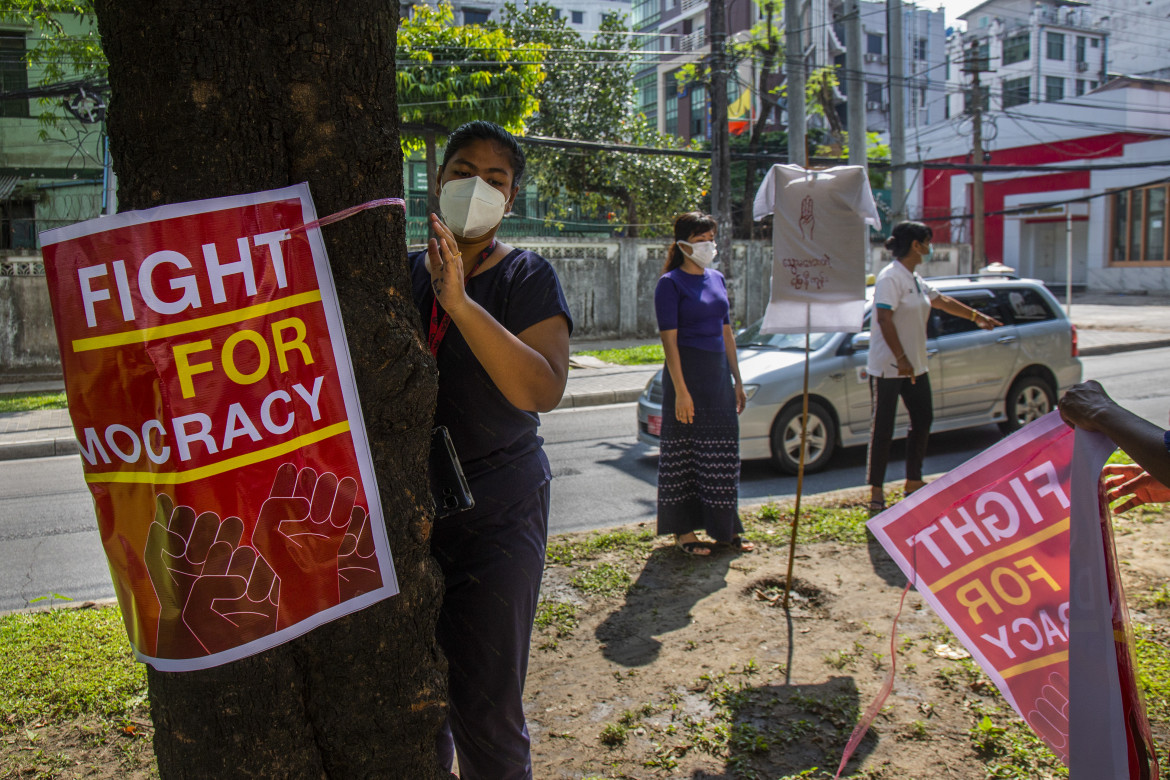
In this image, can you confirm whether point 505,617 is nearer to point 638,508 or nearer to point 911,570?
point 911,570

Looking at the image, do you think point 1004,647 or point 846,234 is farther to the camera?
point 846,234

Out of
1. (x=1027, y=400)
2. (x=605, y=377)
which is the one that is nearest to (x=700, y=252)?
(x=1027, y=400)

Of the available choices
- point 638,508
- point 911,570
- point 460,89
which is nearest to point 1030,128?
point 460,89

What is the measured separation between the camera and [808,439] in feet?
24.6

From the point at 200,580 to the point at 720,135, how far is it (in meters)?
11.4

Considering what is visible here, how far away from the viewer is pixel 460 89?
13.2 meters

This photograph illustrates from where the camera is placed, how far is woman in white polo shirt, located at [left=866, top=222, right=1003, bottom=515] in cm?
567

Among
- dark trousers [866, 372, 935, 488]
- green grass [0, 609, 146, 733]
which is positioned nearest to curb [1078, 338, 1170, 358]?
dark trousers [866, 372, 935, 488]

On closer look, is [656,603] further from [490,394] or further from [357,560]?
[357,560]

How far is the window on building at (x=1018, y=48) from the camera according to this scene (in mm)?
40281

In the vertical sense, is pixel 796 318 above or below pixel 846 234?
below

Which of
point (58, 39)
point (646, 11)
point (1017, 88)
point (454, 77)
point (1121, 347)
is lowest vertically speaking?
point (1121, 347)

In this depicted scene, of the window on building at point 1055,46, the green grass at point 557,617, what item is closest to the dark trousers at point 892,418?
the green grass at point 557,617

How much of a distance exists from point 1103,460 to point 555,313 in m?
1.31
